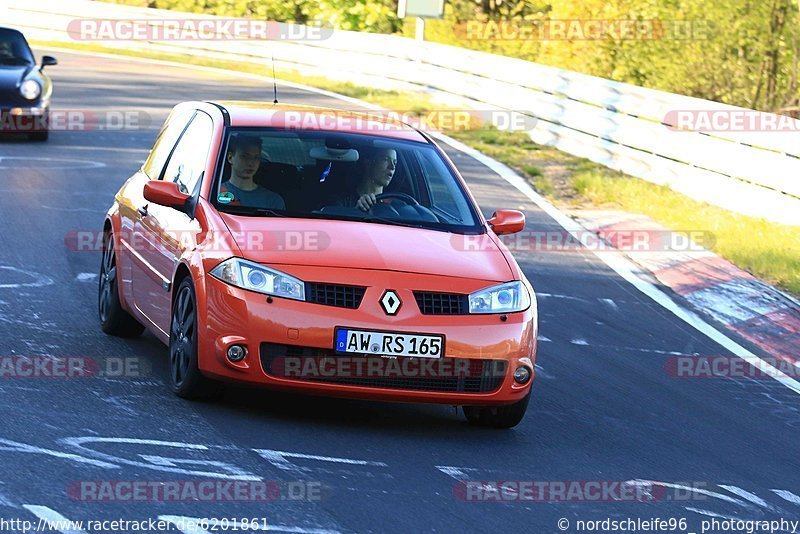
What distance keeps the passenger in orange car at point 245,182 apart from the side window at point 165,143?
95 cm

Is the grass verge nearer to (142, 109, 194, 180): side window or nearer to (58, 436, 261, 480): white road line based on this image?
(142, 109, 194, 180): side window

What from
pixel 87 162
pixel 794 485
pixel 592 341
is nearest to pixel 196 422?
pixel 794 485

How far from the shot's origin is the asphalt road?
246 inches

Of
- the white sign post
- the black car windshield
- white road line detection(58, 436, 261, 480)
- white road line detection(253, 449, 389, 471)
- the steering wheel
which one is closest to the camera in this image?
white road line detection(58, 436, 261, 480)

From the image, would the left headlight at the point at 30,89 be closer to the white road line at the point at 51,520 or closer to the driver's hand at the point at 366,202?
the driver's hand at the point at 366,202

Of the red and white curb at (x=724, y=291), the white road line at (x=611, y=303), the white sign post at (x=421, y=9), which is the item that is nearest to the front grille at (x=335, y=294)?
the red and white curb at (x=724, y=291)

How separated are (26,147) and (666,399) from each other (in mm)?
12841

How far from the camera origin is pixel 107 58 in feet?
118

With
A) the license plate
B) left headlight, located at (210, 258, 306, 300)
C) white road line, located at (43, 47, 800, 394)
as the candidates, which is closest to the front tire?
left headlight, located at (210, 258, 306, 300)

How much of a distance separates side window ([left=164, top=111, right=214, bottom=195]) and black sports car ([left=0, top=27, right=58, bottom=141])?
11.5 m

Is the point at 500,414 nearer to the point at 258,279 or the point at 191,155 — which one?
the point at 258,279

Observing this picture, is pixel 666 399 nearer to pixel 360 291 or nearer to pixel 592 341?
pixel 592 341

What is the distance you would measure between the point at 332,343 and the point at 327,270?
381 millimetres

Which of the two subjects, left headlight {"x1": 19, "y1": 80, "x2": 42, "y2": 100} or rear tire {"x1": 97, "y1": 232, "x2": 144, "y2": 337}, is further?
left headlight {"x1": 19, "y1": 80, "x2": 42, "y2": 100}
